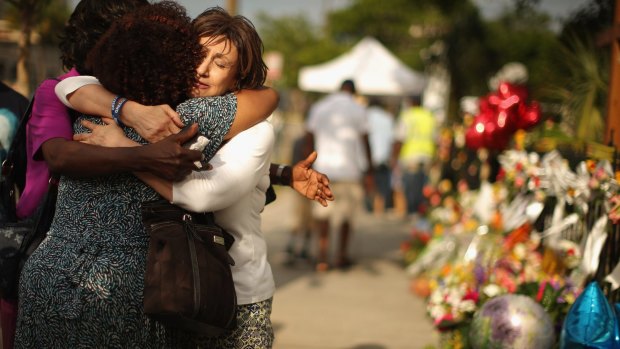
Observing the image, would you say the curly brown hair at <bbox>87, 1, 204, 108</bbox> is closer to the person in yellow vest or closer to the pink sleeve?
the pink sleeve

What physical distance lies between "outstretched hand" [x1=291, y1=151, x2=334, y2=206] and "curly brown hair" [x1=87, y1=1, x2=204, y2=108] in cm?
66

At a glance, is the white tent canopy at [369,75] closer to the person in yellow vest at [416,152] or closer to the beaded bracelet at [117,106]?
the person in yellow vest at [416,152]

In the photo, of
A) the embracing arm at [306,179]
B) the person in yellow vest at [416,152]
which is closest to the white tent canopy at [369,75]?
the person in yellow vest at [416,152]

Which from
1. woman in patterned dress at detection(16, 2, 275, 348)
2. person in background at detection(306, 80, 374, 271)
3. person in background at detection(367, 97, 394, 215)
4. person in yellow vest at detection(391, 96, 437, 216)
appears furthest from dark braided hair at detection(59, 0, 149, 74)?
person in background at detection(367, 97, 394, 215)

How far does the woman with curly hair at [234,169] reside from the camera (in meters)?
2.42

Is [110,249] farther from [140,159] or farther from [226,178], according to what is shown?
[226,178]

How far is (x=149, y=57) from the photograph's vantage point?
7.64 ft

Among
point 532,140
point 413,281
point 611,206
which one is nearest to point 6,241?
point 611,206

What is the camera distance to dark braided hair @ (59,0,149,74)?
271 cm

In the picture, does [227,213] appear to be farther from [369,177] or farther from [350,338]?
[369,177]

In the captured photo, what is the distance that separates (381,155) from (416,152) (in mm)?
1549

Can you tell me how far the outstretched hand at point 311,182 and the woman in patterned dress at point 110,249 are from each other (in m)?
0.63

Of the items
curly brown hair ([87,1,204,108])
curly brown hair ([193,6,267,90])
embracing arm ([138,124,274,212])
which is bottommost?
embracing arm ([138,124,274,212])

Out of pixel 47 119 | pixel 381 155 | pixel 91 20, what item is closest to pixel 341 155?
pixel 381 155
